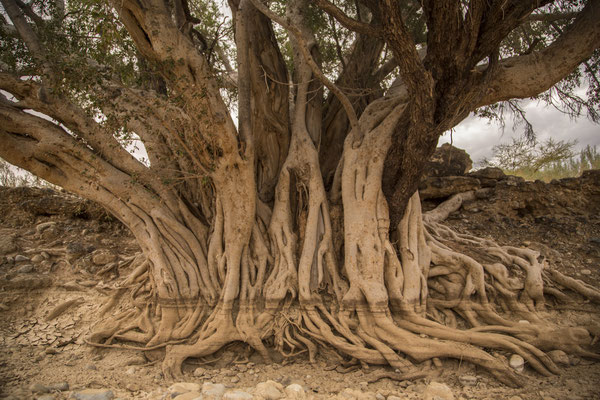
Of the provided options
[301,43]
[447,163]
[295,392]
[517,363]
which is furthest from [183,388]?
[447,163]

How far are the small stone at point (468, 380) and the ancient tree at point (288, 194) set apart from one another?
0.59 feet

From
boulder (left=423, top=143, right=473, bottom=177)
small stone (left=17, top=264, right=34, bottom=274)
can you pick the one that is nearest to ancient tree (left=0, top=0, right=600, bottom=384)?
small stone (left=17, top=264, right=34, bottom=274)

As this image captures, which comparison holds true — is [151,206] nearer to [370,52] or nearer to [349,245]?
[349,245]

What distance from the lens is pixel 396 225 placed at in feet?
15.0

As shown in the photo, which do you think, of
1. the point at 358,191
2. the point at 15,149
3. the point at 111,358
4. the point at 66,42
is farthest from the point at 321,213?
the point at 66,42

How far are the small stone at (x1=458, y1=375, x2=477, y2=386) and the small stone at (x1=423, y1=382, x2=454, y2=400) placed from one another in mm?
276

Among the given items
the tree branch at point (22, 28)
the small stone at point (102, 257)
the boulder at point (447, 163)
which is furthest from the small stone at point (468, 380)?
the tree branch at point (22, 28)

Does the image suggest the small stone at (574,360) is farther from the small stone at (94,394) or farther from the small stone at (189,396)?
the small stone at (94,394)

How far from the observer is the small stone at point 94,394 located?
2.64 metres

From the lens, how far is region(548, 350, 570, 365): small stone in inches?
128

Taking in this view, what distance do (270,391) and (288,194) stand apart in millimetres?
2610

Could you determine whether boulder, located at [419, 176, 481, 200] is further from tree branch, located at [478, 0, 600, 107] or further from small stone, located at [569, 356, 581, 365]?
small stone, located at [569, 356, 581, 365]

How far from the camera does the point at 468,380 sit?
3180mm

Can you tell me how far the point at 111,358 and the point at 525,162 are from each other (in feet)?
36.1
